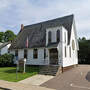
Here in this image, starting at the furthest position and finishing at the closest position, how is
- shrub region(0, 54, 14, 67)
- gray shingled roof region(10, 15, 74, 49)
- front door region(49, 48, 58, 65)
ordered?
shrub region(0, 54, 14, 67) → gray shingled roof region(10, 15, 74, 49) → front door region(49, 48, 58, 65)

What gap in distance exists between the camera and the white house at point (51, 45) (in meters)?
15.0

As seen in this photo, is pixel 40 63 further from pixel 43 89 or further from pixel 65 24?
pixel 43 89

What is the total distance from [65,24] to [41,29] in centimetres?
468

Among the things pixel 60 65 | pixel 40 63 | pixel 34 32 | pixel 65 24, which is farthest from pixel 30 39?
pixel 60 65

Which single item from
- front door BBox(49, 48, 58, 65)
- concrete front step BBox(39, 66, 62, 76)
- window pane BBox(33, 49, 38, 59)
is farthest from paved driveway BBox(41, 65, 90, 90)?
window pane BBox(33, 49, 38, 59)

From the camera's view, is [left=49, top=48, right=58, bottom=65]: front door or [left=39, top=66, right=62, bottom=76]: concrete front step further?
[left=49, top=48, right=58, bottom=65]: front door


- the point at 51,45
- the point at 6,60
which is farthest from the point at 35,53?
the point at 6,60

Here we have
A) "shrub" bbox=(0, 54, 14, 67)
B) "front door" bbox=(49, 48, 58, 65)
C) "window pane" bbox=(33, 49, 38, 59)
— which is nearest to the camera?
"front door" bbox=(49, 48, 58, 65)

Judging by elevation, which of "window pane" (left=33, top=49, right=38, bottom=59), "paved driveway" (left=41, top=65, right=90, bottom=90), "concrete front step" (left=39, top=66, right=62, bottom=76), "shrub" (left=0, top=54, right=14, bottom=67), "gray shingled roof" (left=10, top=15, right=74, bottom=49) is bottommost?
"paved driveway" (left=41, top=65, right=90, bottom=90)

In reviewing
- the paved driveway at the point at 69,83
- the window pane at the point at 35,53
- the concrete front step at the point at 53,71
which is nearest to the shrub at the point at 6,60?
the window pane at the point at 35,53

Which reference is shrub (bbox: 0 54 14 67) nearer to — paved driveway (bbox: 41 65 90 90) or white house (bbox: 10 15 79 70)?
white house (bbox: 10 15 79 70)

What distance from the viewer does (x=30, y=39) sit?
20.0 metres

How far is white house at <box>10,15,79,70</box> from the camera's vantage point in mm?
14982

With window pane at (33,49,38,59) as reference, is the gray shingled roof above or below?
above
